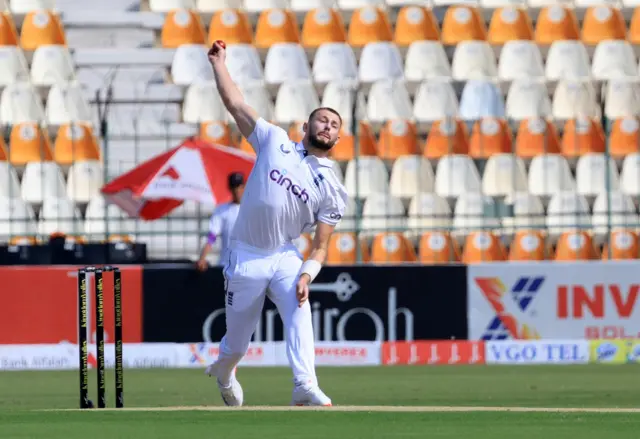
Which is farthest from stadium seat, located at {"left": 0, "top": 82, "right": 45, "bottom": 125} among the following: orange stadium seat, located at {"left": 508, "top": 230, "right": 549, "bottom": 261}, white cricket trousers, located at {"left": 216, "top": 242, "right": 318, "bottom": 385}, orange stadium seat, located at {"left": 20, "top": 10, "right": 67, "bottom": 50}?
white cricket trousers, located at {"left": 216, "top": 242, "right": 318, "bottom": 385}

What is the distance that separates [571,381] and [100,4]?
1310cm

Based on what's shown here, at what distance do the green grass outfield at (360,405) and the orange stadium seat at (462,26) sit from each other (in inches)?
342

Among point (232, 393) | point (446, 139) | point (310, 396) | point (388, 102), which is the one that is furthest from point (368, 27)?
point (310, 396)

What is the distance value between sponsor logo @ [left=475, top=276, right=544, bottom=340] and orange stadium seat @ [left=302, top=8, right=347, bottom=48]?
728 cm

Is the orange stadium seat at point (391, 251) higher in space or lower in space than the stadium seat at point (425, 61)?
lower

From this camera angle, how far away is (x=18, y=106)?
73.0 ft

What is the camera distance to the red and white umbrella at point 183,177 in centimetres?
1777

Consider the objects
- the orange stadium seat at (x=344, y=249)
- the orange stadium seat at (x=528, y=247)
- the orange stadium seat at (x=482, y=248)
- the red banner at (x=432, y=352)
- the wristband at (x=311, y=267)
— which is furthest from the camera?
the orange stadium seat at (x=528, y=247)

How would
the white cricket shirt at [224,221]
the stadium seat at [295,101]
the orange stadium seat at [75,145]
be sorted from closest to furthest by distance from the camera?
the white cricket shirt at [224,221], the orange stadium seat at [75,145], the stadium seat at [295,101]

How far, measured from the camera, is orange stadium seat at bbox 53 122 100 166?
21.9m

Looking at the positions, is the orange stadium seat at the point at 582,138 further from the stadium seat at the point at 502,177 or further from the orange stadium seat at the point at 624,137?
the stadium seat at the point at 502,177

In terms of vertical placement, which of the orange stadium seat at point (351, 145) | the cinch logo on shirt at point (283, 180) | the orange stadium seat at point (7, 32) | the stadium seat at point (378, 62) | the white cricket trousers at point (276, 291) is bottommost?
the white cricket trousers at point (276, 291)

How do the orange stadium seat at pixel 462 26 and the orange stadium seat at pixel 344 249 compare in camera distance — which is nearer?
the orange stadium seat at pixel 344 249

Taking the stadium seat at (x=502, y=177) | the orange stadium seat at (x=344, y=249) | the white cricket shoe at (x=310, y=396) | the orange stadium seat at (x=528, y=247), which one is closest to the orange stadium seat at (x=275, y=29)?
the stadium seat at (x=502, y=177)
